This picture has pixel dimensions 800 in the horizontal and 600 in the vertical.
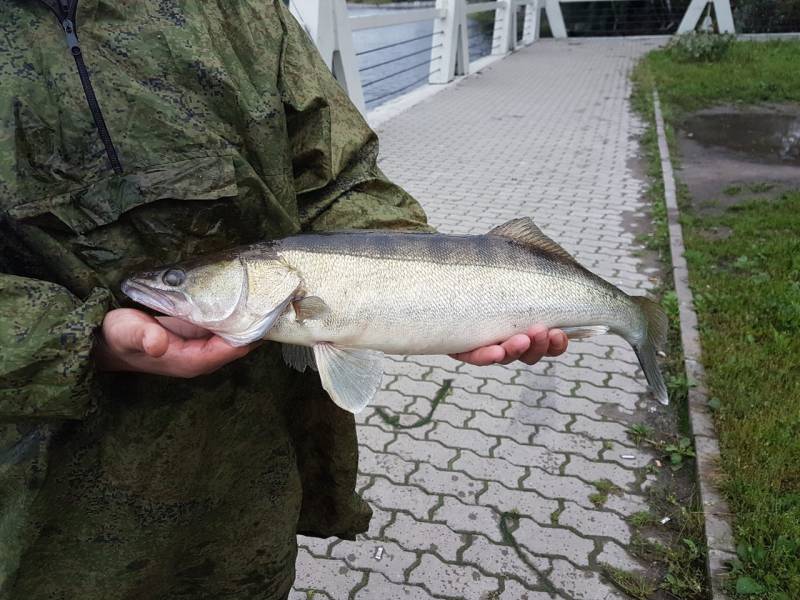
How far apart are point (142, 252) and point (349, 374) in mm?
637

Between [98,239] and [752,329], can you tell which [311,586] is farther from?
[752,329]

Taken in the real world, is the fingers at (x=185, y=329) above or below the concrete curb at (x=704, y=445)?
above

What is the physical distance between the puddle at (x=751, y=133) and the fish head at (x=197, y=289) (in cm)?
1039

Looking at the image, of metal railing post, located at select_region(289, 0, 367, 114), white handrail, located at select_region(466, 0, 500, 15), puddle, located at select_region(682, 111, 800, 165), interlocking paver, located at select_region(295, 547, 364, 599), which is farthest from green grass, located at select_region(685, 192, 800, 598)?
white handrail, located at select_region(466, 0, 500, 15)

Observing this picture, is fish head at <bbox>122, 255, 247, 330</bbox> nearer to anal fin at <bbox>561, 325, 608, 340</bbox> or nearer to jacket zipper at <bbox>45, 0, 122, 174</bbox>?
jacket zipper at <bbox>45, 0, 122, 174</bbox>

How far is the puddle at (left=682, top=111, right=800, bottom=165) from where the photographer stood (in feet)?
35.1

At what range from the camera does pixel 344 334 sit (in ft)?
6.67

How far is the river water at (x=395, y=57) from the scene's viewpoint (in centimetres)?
1694

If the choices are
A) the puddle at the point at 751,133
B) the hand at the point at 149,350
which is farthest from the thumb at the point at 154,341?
the puddle at the point at 751,133

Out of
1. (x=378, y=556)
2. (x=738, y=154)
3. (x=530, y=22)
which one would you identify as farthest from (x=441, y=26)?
(x=378, y=556)

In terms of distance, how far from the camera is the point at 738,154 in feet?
35.1

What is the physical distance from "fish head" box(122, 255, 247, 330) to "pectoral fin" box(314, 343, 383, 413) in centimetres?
29

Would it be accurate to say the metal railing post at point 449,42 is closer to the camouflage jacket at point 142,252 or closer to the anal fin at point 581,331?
the anal fin at point 581,331

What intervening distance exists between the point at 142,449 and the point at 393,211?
1.04 m
